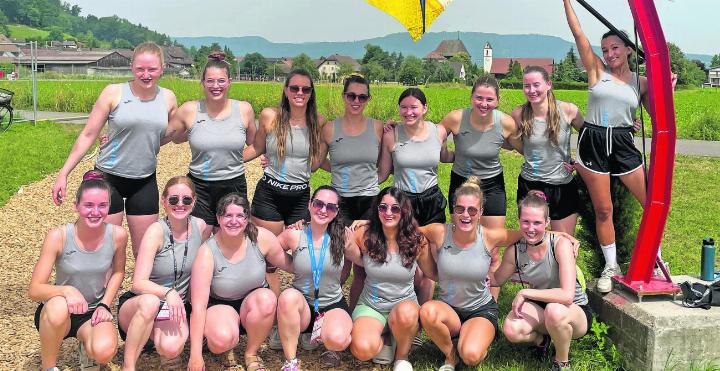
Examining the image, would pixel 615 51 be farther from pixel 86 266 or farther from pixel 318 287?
pixel 86 266

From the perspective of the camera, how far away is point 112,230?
14.2 feet

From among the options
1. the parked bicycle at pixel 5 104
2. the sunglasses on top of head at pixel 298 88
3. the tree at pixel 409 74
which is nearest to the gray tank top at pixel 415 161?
the sunglasses on top of head at pixel 298 88

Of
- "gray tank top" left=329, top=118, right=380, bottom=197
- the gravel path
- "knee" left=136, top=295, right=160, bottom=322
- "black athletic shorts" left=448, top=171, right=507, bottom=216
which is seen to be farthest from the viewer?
"black athletic shorts" left=448, top=171, right=507, bottom=216

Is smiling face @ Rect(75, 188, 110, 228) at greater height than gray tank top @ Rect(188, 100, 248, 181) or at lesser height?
lesser

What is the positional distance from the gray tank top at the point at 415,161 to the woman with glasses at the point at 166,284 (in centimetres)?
154

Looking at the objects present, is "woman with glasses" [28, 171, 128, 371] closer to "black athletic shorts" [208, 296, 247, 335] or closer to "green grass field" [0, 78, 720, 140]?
"black athletic shorts" [208, 296, 247, 335]

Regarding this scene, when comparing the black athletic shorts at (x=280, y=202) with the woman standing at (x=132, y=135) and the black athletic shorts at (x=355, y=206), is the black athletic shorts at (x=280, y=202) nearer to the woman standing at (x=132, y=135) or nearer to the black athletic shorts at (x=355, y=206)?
the black athletic shorts at (x=355, y=206)

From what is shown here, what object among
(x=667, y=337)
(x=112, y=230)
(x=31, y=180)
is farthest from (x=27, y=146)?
(x=667, y=337)

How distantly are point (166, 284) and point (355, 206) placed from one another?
155 cm

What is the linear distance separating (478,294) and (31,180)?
1022cm

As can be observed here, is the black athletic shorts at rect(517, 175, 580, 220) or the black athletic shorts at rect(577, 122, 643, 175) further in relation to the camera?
the black athletic shorts at rect(517, 175, 580, 220)

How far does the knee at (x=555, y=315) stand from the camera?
13.7ft

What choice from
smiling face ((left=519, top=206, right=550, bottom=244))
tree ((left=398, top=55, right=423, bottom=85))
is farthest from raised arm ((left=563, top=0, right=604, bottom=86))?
tree ((left=398, top=55, right=423, bottom=85))

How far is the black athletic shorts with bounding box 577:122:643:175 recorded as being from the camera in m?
4.71
